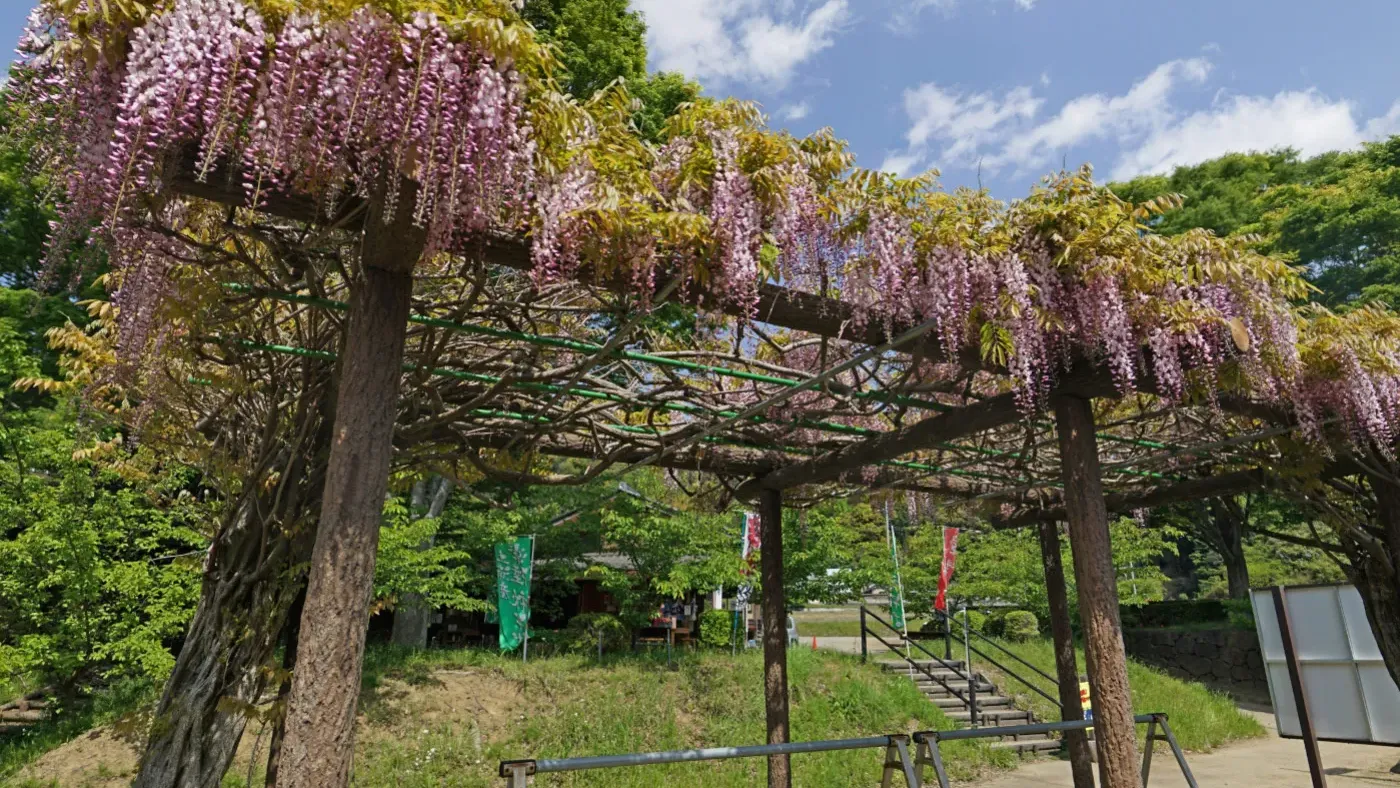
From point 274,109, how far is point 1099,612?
12.6ft

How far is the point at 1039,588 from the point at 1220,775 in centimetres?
673

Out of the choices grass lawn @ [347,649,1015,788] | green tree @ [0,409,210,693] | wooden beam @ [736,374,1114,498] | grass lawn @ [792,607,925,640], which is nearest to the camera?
wooden beam @ [736,374,1114,498]

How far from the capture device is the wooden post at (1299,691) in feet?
16.8

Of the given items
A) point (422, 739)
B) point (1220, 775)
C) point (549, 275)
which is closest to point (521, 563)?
point (422, 739)

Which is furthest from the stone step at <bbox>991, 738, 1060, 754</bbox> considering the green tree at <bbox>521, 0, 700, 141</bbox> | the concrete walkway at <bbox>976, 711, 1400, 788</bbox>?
the green tree at <bbox>521, 0, 700, 141</bbox>

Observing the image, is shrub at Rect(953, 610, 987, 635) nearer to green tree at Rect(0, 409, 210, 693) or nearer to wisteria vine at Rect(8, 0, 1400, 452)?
wisteria vine at Rect(8, 0, 1400, 452)

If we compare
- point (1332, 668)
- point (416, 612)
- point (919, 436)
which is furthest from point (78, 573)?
point (1332, 668)

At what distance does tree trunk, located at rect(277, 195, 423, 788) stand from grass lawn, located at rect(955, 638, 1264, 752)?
11.5 meters

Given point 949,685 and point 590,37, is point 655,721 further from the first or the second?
point 590,37

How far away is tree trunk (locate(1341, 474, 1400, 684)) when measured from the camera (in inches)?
220

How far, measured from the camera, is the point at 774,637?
6.14m

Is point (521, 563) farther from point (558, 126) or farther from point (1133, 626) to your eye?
point (1133, 626)

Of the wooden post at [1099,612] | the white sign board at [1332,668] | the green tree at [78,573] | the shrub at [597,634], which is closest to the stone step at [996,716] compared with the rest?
the shrub at [597,634]

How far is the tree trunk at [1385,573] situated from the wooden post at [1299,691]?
79 cm
